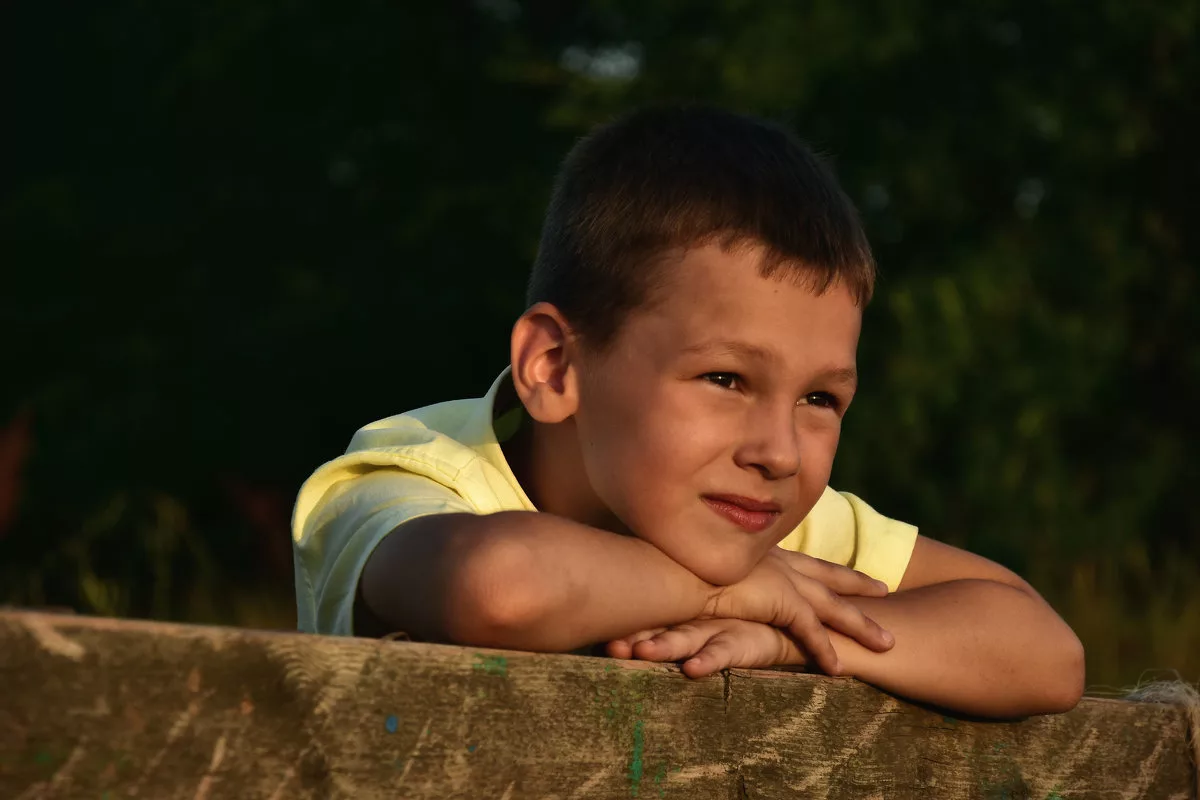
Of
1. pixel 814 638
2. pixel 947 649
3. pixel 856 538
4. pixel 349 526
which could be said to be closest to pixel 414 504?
pixel 349 526

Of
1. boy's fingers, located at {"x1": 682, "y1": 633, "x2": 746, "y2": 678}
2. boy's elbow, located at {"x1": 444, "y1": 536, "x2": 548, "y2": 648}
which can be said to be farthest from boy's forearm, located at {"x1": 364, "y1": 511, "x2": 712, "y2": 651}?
boy's fingers, located at {"x1": 682, "y1": 633, "x2": 746, "y2": 678}

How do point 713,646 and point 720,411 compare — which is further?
point 720,411

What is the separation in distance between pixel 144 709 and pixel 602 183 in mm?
1452

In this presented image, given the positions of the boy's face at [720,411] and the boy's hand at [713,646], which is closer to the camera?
the boy's hand at [713,646]

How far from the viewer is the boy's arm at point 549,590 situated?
70.4 inches

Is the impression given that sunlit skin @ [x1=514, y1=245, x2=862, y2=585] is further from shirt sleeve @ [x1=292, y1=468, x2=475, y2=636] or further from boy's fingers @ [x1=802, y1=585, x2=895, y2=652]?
shirt sleeve @ [x1=292, y1=468, x2=475, y2=636]

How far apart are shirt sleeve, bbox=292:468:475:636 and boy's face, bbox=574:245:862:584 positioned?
0.27m

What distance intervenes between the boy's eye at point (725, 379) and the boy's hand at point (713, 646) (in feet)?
1.14

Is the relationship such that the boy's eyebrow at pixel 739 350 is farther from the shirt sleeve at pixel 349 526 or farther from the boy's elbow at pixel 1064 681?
the boy's elbow at pixel 1064 681

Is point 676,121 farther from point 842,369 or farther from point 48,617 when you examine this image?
point 48,617

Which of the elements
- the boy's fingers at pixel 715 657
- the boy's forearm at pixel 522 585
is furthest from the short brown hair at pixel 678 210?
the boy's fingers at pixel 715 657

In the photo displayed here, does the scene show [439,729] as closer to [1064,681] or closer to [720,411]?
[720,411]

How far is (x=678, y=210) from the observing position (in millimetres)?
2379

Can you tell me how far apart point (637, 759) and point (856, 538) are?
114cm
